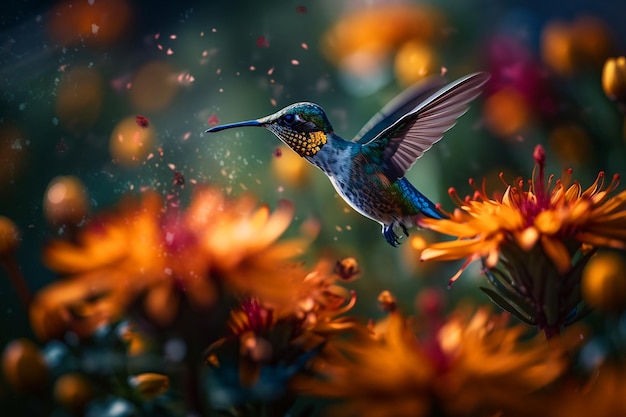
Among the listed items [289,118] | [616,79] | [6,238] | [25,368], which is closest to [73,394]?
[25,368]

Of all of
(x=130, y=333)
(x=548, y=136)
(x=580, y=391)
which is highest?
(x=130, y=333)

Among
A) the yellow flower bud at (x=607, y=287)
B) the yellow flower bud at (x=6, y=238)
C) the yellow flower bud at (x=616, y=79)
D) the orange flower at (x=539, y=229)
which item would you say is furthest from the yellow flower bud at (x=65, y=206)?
the yellow flower bud at (x=616, y=79)

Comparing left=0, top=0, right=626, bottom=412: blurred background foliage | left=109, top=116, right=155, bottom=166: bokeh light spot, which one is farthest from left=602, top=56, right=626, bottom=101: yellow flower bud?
left=109, top=116, right=155, bottom=166: bokeh light spot

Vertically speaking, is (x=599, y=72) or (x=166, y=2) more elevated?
(x=166, y=2)

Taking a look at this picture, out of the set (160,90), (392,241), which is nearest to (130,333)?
(392,241)

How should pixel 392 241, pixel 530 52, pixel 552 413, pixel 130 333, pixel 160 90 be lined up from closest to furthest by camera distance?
pixel 552 413 < pixel 130 333 < pixel 392 241 < pixel 160 90 < pixel 530 52

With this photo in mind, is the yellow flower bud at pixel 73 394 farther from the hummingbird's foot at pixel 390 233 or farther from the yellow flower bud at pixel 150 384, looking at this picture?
the hummingbird's foot at pixel 390 233

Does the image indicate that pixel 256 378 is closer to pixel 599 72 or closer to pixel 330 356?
pixel 330 356
